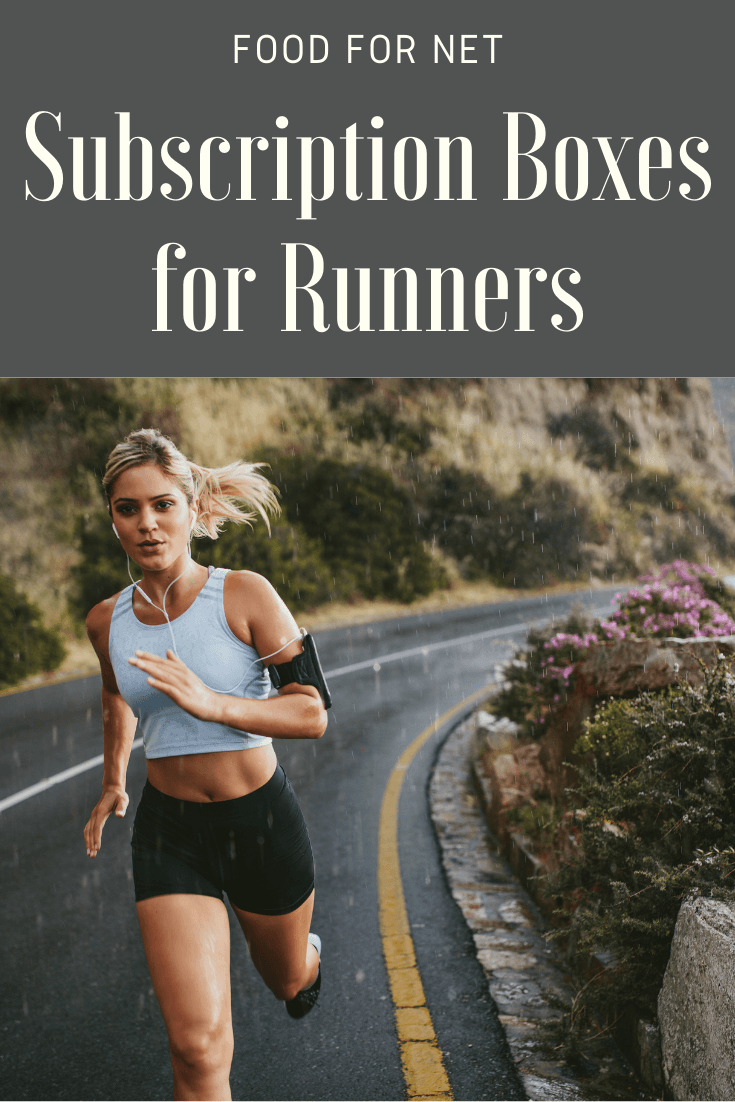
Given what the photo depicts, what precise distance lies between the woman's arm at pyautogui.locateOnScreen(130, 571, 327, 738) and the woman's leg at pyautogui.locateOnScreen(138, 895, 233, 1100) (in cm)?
61

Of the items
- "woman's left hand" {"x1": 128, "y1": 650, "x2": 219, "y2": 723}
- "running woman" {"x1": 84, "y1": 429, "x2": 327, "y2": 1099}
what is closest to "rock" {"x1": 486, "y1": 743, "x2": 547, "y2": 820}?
"running woman" {"x1": 84, "y1": 429, "x2": 327, "y2": 1099}

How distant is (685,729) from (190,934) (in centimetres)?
206

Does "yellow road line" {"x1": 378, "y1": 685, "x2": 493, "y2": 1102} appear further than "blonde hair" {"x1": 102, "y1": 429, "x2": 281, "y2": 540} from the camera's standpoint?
Yes

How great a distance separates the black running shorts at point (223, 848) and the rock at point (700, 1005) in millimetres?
1290

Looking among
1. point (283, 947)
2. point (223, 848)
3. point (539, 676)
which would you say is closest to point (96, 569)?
point (539, 676)

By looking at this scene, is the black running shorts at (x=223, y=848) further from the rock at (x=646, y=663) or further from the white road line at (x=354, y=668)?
the white road line at (x=354, y=668)

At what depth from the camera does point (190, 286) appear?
5895mm

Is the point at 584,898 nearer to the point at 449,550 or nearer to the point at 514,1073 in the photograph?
the point at 514,1073

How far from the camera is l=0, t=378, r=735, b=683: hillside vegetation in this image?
68.3ft

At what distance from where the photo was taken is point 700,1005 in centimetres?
267

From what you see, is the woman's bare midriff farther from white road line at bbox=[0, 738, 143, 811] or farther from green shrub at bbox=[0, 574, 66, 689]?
green shrub at bbox=[0, 574, 66, 689]

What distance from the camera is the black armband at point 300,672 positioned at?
2334 millimetres

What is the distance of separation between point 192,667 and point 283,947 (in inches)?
42.4

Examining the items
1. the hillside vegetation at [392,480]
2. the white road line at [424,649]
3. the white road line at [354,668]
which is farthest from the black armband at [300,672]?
the hillside vegetation at [392,480]
